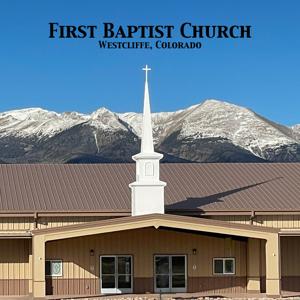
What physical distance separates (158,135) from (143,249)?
14790 centimetres

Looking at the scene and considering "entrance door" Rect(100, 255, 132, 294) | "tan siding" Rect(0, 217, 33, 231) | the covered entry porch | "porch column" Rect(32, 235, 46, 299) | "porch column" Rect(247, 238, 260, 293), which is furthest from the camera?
"porch column" Rect(247, 238, 260, 293)

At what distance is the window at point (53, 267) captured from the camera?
3588 cm

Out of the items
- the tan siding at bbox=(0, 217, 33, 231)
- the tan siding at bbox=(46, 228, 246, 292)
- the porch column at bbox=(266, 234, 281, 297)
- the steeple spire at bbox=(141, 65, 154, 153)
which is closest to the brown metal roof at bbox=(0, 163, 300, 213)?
the tan siding at bbox=(0, 217, 33, 231)

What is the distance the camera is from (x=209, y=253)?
37.0m

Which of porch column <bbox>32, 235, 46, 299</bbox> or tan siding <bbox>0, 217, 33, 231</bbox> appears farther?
tan siding <bbox>0, 217, 33, 231</bbox>

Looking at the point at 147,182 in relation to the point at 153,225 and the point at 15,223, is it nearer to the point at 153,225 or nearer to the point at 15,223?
the point at 153,225

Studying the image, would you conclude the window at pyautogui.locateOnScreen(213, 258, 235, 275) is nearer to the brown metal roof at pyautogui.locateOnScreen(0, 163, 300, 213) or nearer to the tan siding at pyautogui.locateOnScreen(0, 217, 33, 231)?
the brown metal roof at pyautogui.locateOnScreen(0, 163, 300, 213)

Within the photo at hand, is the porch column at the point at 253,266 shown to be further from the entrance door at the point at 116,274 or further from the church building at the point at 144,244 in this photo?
the entrance door at the point at 116,274

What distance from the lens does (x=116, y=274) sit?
36.3 m

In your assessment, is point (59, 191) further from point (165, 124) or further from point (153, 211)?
point (165, 124)

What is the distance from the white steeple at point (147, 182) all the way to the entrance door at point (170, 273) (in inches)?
119

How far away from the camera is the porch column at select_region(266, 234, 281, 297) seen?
109 feet

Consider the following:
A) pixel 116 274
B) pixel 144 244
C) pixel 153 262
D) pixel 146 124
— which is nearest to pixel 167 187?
pixel 144 244

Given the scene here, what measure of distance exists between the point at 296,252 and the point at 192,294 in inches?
180
